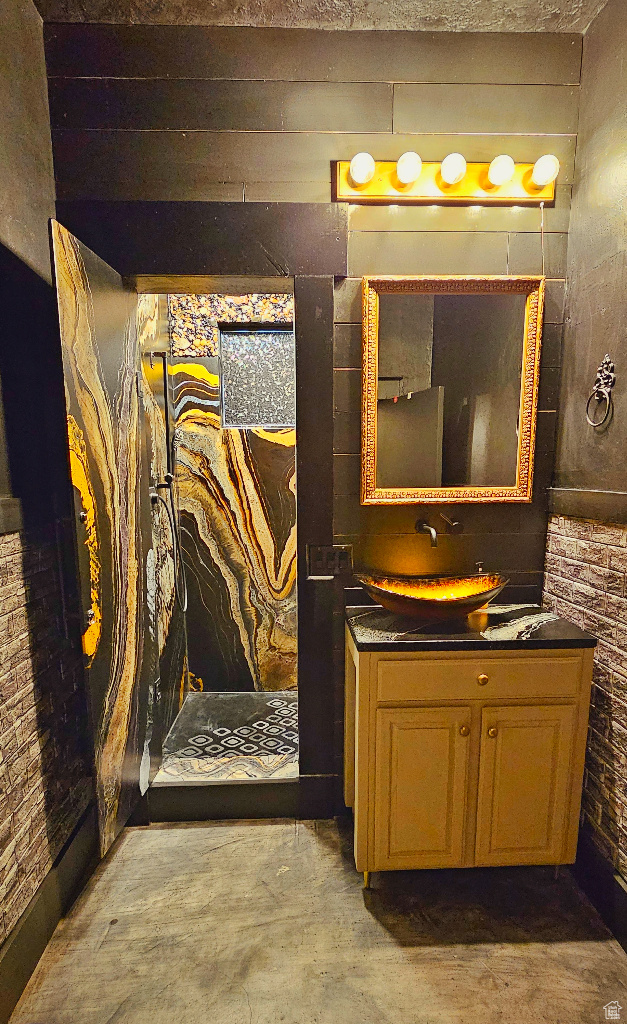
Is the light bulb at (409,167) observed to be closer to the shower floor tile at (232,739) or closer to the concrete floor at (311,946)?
the shower floor tile at (232,739)

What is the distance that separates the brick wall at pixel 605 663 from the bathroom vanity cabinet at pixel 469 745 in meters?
0.11

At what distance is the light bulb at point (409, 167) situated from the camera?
1.49 metres

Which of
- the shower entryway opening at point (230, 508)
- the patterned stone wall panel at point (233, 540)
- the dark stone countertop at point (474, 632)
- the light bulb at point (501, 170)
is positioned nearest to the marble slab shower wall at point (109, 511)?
the shower entryway opening at point (230, 508)

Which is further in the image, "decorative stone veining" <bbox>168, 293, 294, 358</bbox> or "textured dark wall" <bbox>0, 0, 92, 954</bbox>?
"decorative stone veining" <bbox>168, 293, 294, 358</bbox>

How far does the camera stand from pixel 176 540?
2447 millimetres

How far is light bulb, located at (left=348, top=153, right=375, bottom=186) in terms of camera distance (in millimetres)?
1493

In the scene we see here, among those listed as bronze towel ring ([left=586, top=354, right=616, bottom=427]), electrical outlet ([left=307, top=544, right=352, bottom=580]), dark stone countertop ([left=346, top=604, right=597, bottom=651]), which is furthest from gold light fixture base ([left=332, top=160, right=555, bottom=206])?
dark stone countertop ([left=346, top=604, right=597, bottom=651])

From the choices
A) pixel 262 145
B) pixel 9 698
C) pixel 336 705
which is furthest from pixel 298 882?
pixel 262 145

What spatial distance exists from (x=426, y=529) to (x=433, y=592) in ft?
0.81

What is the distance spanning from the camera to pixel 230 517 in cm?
251

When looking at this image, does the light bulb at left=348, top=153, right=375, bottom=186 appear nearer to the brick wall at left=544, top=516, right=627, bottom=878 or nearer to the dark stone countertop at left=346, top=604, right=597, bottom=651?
the brick wall at left=544, top=516, right=627, bottom=878

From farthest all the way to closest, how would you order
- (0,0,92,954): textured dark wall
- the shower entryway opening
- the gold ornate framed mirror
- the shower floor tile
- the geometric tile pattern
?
the shower entryway opening < the geometric tile pattern < the shower floor tile < the gold ornate framed mirror < (0,0,92,954): textured dark wall

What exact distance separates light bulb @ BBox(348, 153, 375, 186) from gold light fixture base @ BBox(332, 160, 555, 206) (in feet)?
0.13

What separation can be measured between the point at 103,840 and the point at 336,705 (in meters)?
0.92
